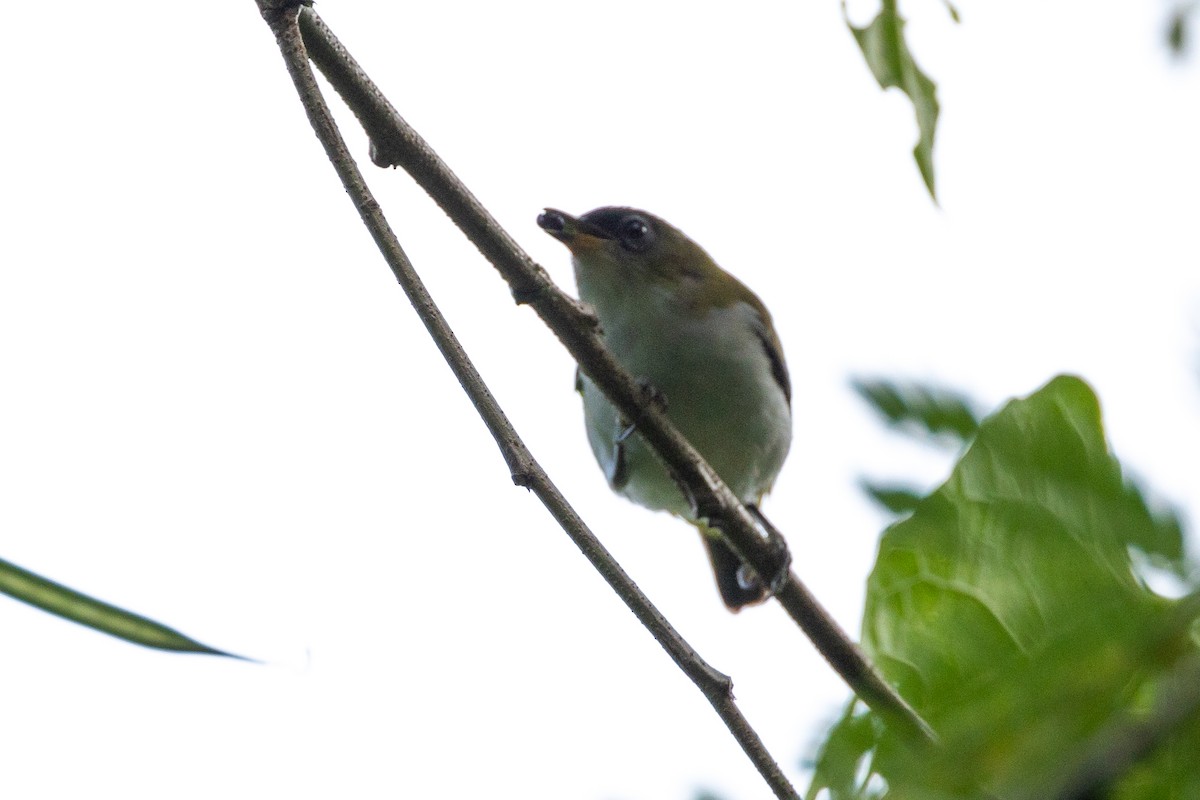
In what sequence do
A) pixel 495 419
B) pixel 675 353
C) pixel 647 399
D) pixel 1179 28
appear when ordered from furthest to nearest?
pixel 675 353 → pixel 647 399 → pixel 495 419 → pixel 1179 28

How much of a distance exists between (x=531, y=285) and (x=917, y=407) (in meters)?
2.28

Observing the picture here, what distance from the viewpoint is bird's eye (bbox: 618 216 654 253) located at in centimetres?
606

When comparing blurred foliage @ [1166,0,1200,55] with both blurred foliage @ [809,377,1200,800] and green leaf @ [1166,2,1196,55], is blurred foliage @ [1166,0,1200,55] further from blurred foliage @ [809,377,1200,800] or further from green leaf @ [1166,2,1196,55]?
blurred foliage @ [809,377,1200,800]

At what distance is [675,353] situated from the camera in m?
5.75

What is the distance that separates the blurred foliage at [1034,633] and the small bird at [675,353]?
458cm

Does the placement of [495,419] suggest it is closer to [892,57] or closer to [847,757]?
[892,57]

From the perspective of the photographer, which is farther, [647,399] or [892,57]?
[647,399]

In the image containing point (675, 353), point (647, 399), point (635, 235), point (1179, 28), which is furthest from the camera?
point (635, 235)

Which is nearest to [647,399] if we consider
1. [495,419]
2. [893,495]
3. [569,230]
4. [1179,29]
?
[495,419]

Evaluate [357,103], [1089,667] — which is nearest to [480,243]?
[357,103]

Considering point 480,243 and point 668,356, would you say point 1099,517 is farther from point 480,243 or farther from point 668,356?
point 668,356

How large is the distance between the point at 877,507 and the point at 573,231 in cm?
497

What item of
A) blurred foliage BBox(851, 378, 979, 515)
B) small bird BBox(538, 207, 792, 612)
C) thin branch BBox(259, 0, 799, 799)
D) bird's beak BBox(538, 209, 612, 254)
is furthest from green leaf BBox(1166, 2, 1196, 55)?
bird's beak BBox(538, 209, 612, 254)

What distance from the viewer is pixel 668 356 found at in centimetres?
574
